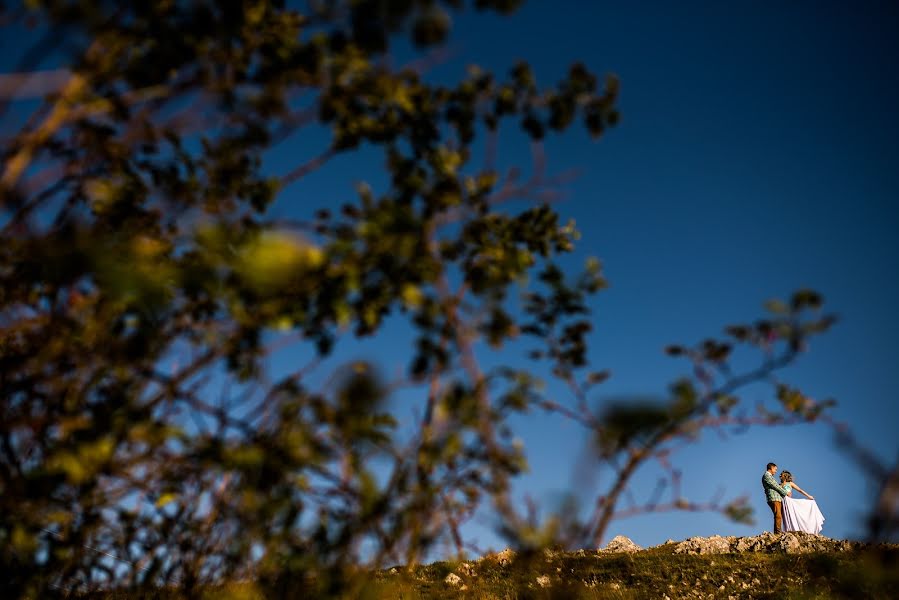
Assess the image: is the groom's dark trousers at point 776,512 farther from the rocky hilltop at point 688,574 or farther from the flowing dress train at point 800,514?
the rocky hilltop at point 688,574

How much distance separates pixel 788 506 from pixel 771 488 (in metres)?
1.19

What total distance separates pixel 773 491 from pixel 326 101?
660 inches

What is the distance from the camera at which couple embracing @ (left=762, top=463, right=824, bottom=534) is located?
1454 cm

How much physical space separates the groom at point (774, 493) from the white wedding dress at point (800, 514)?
0.33 m

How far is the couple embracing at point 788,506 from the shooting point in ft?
47.7

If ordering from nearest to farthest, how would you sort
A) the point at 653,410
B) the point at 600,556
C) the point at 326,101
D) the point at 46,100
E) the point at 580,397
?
the point at 653,410 < the point at 580,397 < the point at 46,100 < the point at 326,101 < the point at 600,556

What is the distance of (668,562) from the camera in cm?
1153

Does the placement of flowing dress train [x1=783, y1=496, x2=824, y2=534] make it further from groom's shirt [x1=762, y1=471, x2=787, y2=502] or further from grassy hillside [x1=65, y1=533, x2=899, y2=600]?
grassy hillside [x1=65, y1=533, x2=899, y2=600]

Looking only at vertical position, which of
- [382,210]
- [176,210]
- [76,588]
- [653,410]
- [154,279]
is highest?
[176,210]

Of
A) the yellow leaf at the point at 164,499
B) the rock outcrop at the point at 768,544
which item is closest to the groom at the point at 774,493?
the rock outcrop at the point at 768,544

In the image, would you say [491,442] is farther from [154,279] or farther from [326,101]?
[326,101]

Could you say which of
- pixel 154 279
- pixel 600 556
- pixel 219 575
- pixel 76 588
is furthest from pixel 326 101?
pixel 600 556

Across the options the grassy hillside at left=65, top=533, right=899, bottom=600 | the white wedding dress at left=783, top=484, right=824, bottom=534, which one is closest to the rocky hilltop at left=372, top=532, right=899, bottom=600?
the grassy hillside at left=65, top=533, right=899, bottom=600

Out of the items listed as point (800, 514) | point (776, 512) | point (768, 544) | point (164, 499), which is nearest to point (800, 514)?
point (800, 514)
